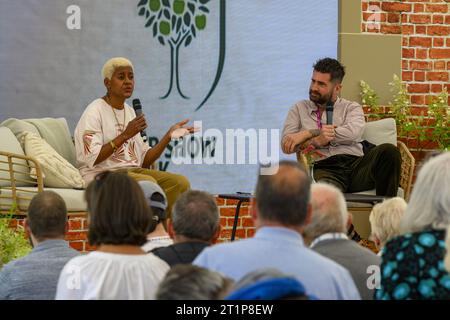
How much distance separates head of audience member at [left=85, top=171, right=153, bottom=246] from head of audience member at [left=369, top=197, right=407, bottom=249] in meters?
1.11

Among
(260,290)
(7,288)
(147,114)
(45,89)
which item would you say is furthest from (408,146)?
(260,290)

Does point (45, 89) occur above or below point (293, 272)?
above

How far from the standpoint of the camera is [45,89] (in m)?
7.01

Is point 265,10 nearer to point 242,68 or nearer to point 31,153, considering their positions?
point 242,68

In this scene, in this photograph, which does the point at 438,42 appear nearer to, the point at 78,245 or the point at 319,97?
the point at 319,97

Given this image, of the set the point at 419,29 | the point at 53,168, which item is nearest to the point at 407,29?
the point at 419,29

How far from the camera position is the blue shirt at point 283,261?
103 inches

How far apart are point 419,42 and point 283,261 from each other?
17.8ft

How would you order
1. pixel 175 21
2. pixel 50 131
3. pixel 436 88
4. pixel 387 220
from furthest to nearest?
pixel 436 88 → pixel 175 21 → pixel 50 131 → pixel 387 220

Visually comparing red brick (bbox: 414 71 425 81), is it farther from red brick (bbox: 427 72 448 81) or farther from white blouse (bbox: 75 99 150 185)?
white blouse (bbox: 75 99 150 185)

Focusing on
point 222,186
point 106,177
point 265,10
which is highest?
point 265,10

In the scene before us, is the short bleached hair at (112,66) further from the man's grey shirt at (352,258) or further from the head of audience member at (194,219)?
the man's grey shirt at (352,258)

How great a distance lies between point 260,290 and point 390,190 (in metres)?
4.71

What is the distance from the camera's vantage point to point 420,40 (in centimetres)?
773
